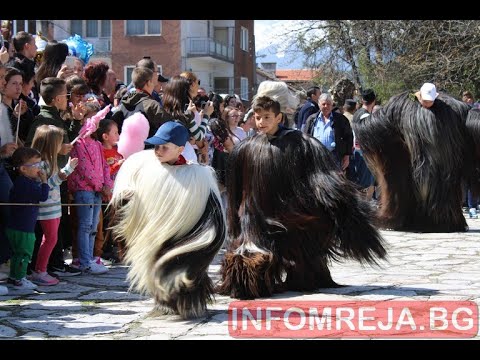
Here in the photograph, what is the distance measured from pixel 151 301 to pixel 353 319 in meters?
1.70

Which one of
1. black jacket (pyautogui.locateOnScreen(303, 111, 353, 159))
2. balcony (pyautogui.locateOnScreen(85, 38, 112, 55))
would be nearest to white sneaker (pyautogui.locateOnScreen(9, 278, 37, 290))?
black jacket (pyautogui.locateOnScreen(303, 111, 353, 159))

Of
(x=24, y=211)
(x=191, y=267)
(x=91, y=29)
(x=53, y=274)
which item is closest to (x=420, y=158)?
(x=53, y=274)

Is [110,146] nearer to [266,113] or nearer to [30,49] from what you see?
[30,49]

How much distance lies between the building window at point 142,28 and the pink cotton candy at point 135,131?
37.1 m

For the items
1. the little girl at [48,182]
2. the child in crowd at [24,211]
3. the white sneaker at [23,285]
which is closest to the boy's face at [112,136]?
the little girl at [48,182]

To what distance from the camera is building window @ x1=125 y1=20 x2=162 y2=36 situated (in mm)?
44594

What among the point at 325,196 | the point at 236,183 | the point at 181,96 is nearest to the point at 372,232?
the point at 325,196

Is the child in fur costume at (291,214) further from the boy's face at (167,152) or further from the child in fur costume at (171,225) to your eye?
the boy's face at (167,152)

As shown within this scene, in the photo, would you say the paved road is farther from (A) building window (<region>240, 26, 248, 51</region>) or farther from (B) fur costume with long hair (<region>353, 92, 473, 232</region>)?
(A) building window (<region>240, 26, 248, 51</region>)

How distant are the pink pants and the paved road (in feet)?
0.81

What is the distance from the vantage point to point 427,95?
10820mm

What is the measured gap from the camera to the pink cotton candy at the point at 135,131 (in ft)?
27.0

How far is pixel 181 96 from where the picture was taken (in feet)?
27.1

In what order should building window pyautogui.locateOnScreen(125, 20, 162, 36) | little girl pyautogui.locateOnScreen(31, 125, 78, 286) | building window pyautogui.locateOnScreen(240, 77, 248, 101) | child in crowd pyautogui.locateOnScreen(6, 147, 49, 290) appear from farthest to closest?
building window pyautogui.locateOnScreen(240, 77, 248, 101) → building window pyautogui.locateOnScreen(125, 20, 162, 36) → little girl pyautogui.locateOnScreen(31, 125, 78, 286) → child in crowd pyautogui.locateOnScreen(6, 147, 49, 290)
